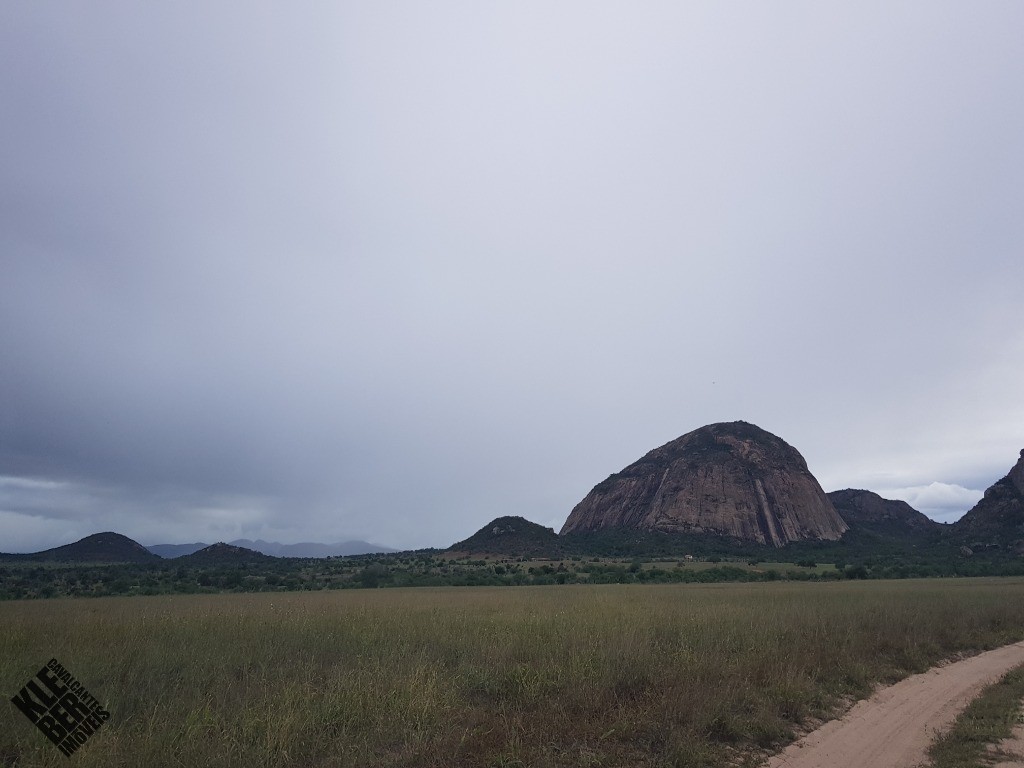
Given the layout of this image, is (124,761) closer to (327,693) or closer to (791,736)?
(327,693)

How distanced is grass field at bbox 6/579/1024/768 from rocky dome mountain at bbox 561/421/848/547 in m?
105

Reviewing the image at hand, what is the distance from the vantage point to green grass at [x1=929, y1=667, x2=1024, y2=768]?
7137 millimetres

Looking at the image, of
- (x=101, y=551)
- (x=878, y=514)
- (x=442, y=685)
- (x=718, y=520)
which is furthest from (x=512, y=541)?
(x=878, y=514)

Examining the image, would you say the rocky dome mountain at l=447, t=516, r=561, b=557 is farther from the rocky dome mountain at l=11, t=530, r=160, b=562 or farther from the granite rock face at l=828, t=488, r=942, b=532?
the granite rock face at l=828, t=488, r=942, b=532

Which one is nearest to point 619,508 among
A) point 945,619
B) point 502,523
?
point 502,523

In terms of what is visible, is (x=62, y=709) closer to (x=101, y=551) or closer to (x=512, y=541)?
(x=512, y=541)

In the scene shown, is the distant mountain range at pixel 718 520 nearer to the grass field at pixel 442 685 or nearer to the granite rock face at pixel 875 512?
the granite rock face at pixel 875 512

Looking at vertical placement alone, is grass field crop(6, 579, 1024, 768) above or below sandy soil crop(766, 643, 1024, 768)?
above

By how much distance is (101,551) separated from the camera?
9269 centimetres

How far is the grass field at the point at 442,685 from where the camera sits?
6586mm

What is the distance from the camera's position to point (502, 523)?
109625mm

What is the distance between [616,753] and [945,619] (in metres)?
18.8

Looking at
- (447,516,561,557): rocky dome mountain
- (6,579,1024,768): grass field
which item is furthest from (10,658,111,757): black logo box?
(447,516,561,557): rocky dome mountain

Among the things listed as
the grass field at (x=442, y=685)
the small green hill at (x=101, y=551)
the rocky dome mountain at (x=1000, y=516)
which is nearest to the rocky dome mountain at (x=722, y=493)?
the rocky dome mountain at (x=1000, y=516)
